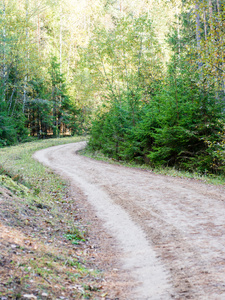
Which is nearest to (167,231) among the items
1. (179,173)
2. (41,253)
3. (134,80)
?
(41,253)

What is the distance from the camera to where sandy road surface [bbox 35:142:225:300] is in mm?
4121

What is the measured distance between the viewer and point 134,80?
74.1 feet

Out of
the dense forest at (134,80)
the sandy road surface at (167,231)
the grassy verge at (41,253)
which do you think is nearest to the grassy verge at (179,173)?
the dense forest at (134,80)

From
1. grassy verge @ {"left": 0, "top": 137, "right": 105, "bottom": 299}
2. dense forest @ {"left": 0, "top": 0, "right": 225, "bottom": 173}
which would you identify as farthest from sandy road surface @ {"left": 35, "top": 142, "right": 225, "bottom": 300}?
dense forest @ {"left": 0, "top": 0, "right": 225, "bottom": 173}

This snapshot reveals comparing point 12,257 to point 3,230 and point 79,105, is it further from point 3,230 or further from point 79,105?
point 79,105

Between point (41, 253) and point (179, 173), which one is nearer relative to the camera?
point (41, 253)

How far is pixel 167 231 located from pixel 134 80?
58.3ft

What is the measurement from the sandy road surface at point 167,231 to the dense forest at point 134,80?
3385 mm

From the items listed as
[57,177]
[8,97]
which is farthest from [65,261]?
[8,97]

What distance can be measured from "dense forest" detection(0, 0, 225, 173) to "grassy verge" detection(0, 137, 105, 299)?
25.3ft

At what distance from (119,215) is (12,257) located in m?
4.25

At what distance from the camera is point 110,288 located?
4254 millimetres

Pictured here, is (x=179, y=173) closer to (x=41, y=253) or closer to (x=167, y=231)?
(x=167, y=231)

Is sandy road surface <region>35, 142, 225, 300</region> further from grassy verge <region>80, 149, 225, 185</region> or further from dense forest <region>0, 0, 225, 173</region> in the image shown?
dense forest <region>0, 0, 225, 173</region>
